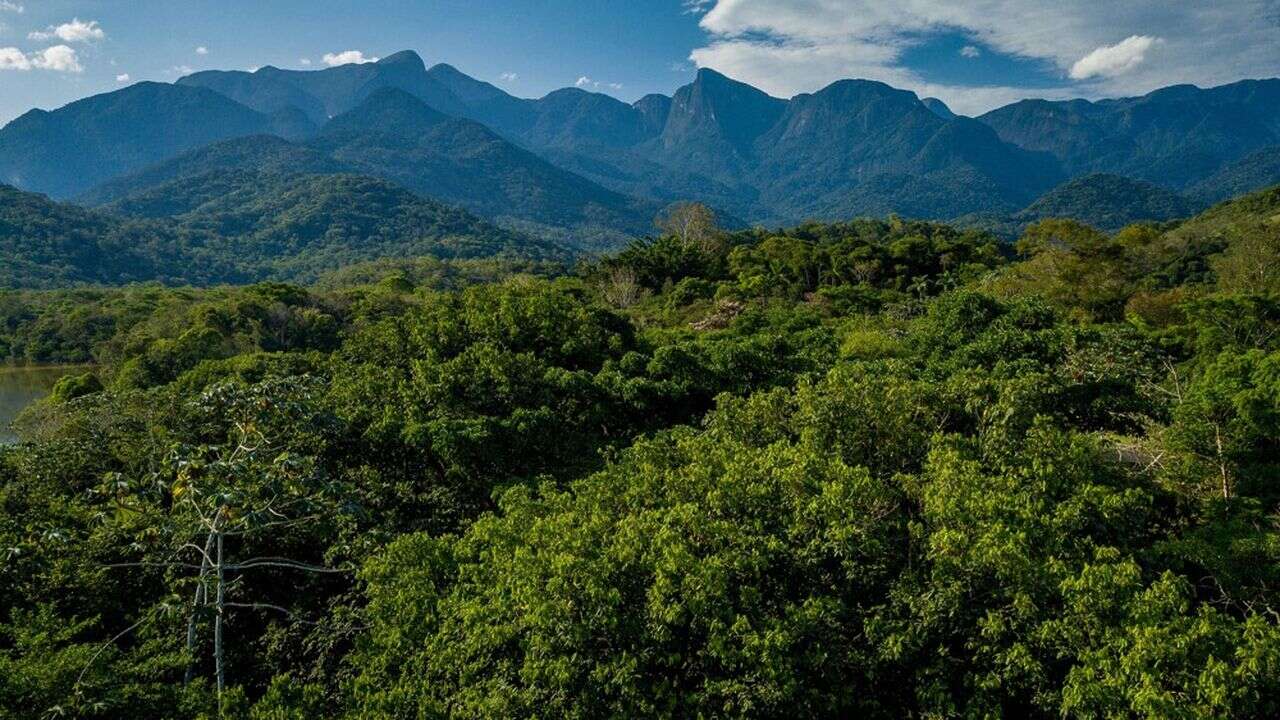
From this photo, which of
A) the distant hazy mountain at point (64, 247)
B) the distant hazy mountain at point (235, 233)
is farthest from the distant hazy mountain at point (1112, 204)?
the distant hazy mountain at point (64, 247)

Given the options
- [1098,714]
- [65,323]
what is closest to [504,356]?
[1098,714]

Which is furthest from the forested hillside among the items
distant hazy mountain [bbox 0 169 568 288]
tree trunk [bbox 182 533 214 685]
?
distant hazy mountain [bbox 0 169 568 288]

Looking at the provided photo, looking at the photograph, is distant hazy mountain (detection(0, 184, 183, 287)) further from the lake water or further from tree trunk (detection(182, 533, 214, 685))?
tree trunk (detection(182, 533, 214, 685))

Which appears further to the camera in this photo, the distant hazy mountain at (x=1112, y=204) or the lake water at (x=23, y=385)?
the distant hazy mountain at (x=1112, y=204)

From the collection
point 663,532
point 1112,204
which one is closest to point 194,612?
point 663,532

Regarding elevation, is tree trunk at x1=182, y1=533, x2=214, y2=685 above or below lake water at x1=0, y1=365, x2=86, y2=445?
above

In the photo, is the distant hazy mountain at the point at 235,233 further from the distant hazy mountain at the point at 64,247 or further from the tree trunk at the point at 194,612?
the tree trunk at the point at 194,612

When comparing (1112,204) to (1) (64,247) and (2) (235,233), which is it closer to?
(2) (235,233)
